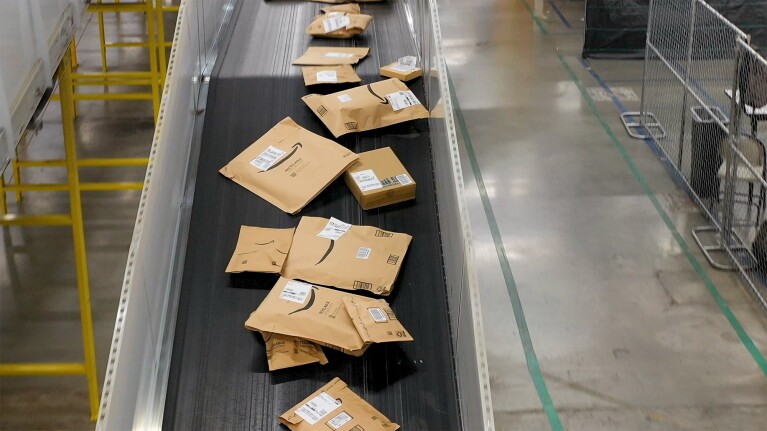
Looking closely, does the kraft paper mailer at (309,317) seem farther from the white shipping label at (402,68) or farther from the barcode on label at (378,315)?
the white shipping label at (402,68)

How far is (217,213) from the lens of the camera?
4363mm

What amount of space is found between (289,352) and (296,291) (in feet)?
1.06

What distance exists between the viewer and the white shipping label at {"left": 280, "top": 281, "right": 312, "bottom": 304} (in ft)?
12.2

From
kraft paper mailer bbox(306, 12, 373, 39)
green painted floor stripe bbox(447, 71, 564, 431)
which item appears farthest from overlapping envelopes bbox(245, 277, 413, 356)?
kraft paper mailer bbox(306, 12, 373, 39)

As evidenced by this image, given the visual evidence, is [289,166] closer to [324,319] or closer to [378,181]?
[378,181]

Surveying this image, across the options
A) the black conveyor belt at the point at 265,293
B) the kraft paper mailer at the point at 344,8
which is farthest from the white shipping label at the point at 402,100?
the kraft paper mailer at the point at 344,8

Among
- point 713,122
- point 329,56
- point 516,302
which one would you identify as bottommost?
point 516,302

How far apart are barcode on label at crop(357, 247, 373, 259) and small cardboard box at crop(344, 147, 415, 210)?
0.35 meters

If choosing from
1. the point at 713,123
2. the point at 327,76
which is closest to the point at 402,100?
the point at 327,76

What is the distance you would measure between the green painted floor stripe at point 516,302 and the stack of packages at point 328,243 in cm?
167

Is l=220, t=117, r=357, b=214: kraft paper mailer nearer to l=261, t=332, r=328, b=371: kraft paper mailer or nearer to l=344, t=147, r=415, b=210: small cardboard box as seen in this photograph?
l=344, t=147, r=415, b=210: small cardboard box

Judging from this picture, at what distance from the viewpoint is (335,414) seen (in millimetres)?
3277

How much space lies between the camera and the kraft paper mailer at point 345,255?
12.8ft

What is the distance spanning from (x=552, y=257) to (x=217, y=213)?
300 cm
